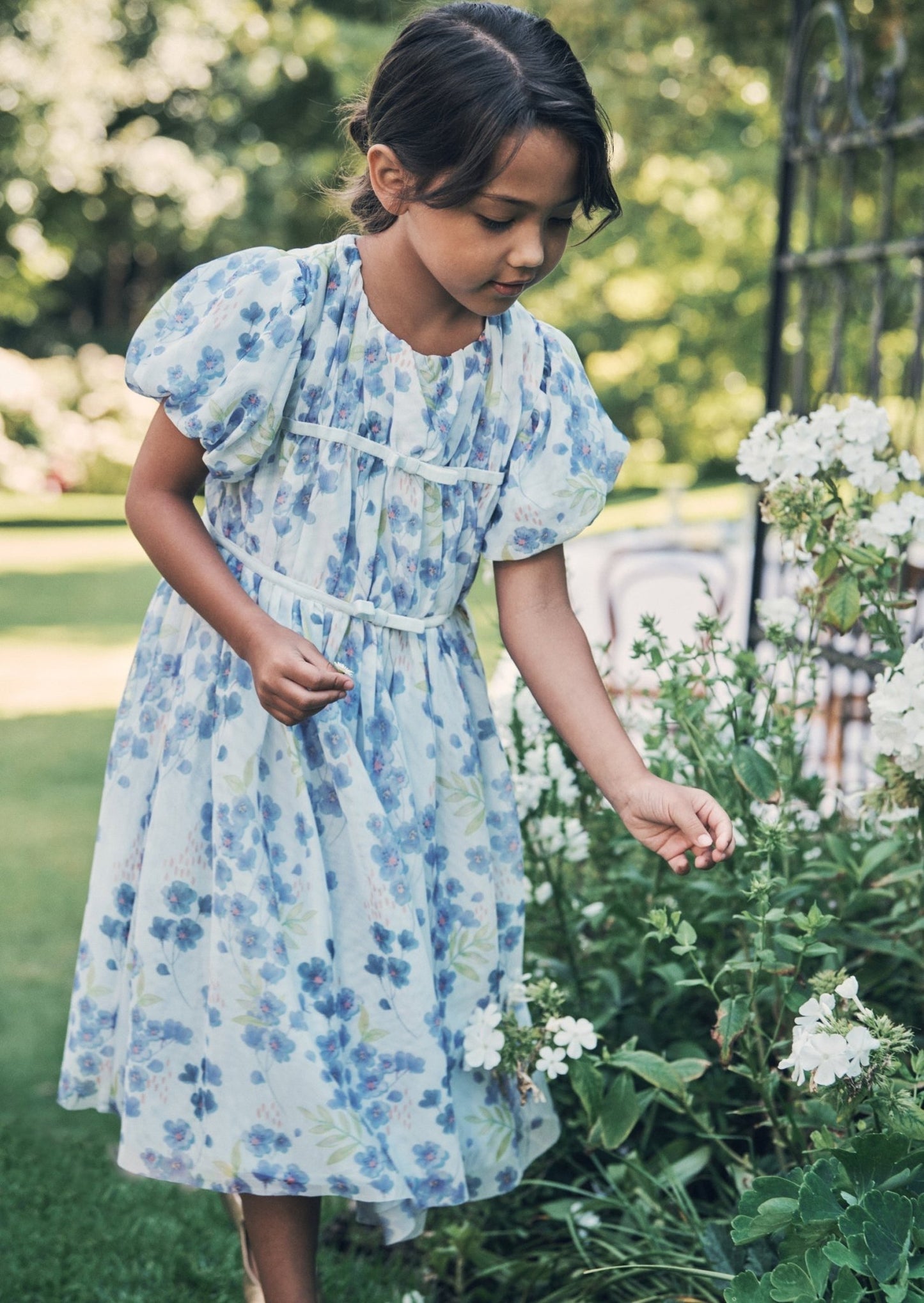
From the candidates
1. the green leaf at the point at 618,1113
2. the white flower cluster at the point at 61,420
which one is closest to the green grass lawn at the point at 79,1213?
the green leaf at the point at 618,1113

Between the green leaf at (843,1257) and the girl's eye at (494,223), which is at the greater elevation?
the girl's eye at (494,223)

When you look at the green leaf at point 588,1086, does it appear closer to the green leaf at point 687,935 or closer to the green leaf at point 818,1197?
the green leaf at point 687,935

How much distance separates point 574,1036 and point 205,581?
71 centimetres

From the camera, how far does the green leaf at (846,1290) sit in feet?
4.44

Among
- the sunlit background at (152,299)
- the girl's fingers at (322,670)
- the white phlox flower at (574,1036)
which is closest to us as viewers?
the girl's fingers at (322,670)

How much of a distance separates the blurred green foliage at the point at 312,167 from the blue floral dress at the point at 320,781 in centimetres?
567

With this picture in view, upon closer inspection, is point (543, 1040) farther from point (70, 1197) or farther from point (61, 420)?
point (61, 420)

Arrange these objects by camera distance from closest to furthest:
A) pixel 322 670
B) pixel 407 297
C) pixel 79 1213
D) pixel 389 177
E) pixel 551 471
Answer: pixel 322 670 → pixel 389 177 → pixel 407 297 → pixel 551 471 → pixel 79 1213

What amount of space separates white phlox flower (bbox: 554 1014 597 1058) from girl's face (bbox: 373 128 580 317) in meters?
0.86

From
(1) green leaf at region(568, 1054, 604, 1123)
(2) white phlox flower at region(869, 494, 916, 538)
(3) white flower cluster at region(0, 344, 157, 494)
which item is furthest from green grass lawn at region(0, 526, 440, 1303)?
(3) white flower cluster at region(0, 344, 157, 494)

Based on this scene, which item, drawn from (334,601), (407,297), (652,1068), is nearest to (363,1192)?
(652,1068)

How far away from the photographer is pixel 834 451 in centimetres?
200

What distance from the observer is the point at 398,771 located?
1788 millimetres

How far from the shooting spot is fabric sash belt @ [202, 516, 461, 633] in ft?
5.87
